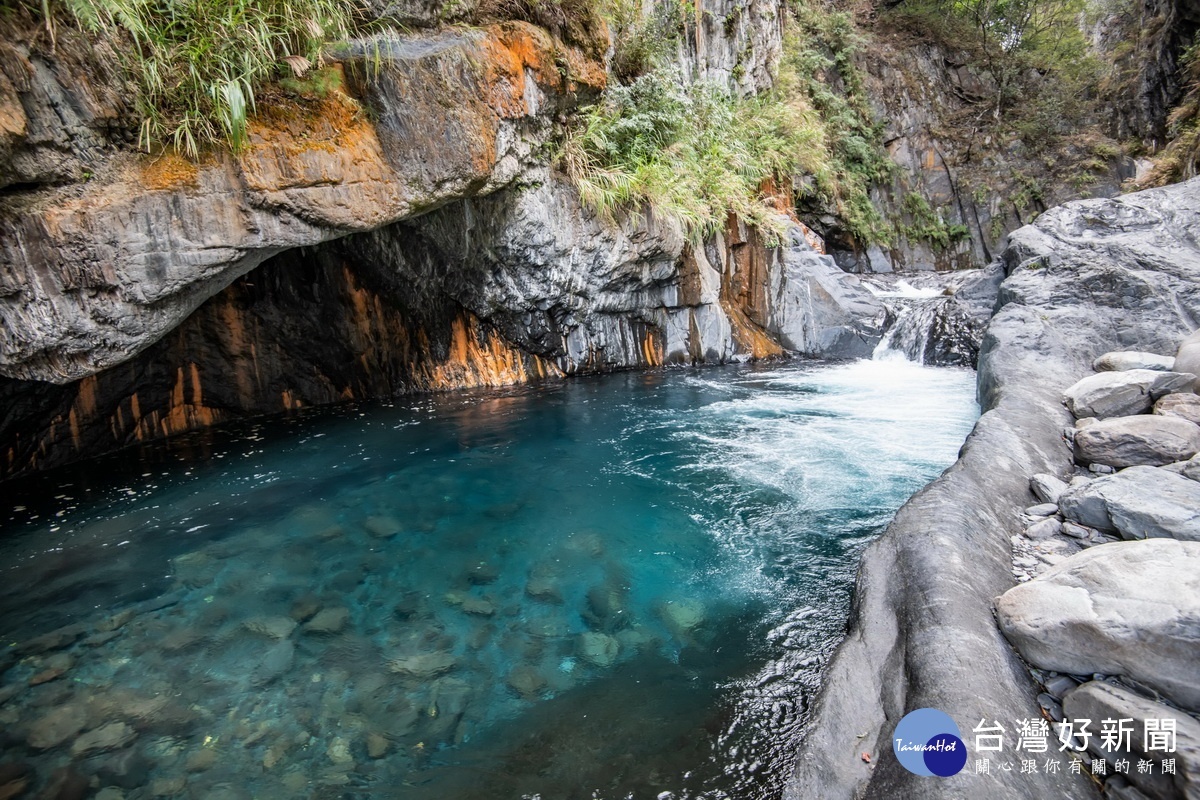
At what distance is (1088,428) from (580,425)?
185 inches

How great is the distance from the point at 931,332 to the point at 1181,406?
6.26m

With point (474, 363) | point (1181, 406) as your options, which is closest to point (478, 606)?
point (1181, 406)

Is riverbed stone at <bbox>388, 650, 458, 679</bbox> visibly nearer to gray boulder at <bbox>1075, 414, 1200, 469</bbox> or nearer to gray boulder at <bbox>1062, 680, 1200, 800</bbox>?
gray boulder at <bbox>1062, 680, 1200, 800</bbox>

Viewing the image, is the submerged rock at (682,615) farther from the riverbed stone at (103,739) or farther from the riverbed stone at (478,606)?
the riverbed stone at (103,739)

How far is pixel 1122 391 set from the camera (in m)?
4.03

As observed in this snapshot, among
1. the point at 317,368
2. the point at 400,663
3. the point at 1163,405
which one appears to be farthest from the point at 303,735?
the point at 317,368

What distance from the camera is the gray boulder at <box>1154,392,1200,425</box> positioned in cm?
347

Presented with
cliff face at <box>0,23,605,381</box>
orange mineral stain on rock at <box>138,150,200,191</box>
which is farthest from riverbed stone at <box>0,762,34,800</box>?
orange mineral stain on rock at <box>138,150,200,191</box>

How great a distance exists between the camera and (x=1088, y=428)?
3.67 m

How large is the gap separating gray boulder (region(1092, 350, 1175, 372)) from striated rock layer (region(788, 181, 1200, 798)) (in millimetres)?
171

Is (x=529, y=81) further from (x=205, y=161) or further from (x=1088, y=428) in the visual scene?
(x=1088, y=428)

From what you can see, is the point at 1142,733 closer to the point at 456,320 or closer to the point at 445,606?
the point at 445,606
